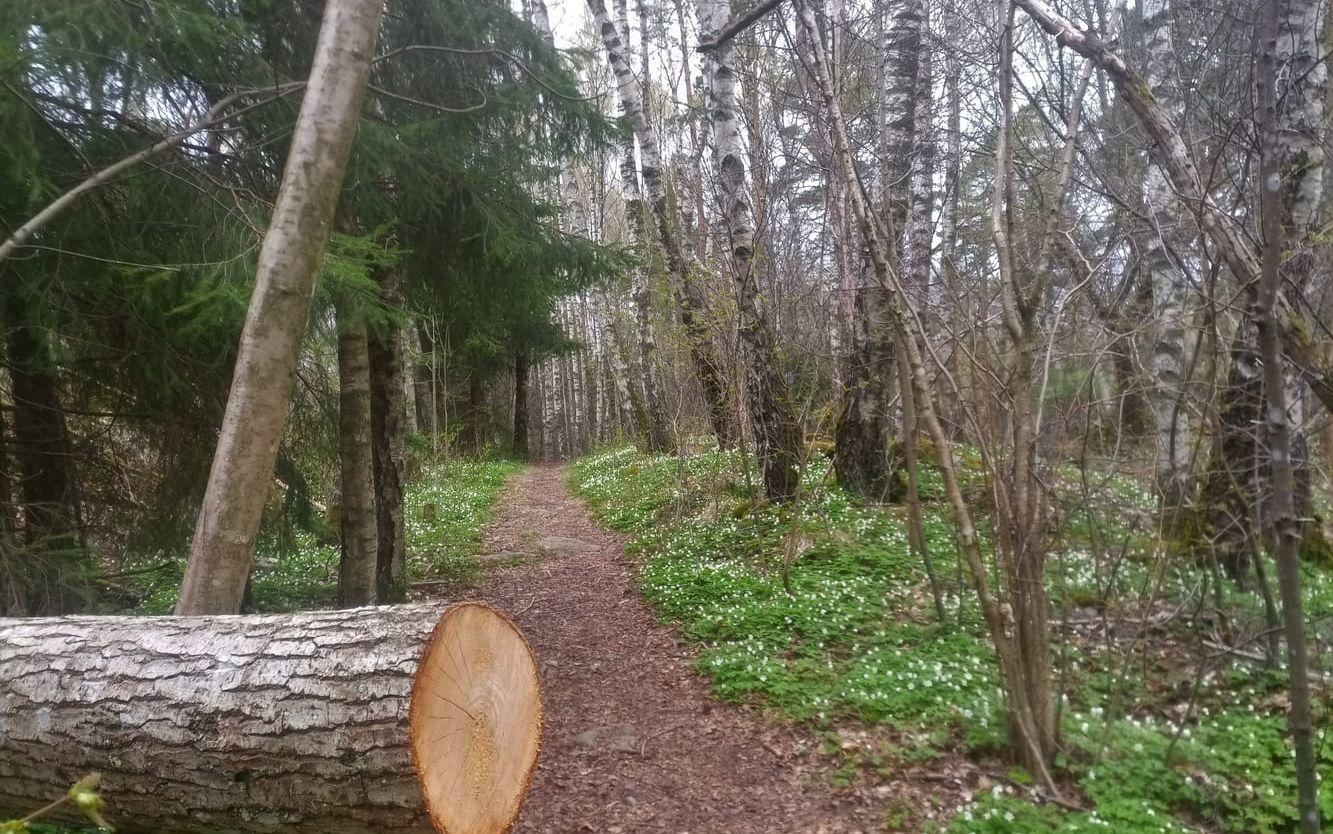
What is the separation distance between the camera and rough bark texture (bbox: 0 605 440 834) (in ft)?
8.30

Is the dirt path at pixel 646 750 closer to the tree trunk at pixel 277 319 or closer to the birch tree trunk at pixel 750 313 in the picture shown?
the tree trunk at pixel 277 319

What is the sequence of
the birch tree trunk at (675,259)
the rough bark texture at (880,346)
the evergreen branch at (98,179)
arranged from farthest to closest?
the birch tree trunk at (675,259) < the rough bark texture at (880,346) < the evergreen branch at (98,179)

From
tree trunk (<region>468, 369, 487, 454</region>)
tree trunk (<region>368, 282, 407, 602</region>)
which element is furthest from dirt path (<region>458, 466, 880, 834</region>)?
tree trunk (<region>468, 369, 487, 454</region>)

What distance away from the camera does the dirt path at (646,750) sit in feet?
13.0

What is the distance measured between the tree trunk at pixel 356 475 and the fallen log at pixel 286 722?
3356mm

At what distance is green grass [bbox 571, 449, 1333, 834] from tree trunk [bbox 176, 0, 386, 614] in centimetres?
316

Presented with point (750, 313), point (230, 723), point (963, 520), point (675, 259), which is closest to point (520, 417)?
point (675, 259)

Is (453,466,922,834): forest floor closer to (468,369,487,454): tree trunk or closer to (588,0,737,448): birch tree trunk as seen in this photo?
(588,0,737,448): birch tree trunk

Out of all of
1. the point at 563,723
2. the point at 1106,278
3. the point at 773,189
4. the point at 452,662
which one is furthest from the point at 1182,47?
the point at 452,662

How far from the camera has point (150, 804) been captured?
2703mm

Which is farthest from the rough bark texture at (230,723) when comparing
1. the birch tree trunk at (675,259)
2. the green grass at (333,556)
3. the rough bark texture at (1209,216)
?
the birch tree trunk at (675,259)

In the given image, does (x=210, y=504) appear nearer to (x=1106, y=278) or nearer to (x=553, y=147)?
(x=553, y=147)

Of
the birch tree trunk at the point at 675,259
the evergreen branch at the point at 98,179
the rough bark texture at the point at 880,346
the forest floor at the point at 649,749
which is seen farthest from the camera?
the birch tree trunk at the point at 675,259

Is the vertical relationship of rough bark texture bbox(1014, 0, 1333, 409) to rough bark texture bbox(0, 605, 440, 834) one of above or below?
above
